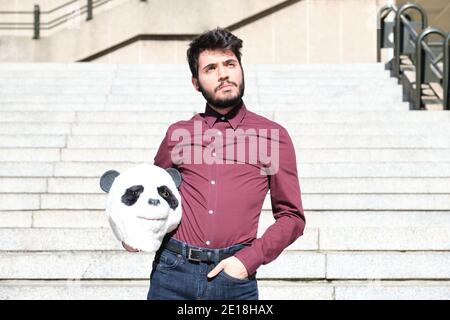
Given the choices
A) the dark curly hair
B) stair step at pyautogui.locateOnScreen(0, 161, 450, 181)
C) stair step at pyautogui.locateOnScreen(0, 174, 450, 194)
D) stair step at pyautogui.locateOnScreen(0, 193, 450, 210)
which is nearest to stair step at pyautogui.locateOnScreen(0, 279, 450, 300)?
stair step at pyautogui.locateOnScreen(0, 193, 450, 210)

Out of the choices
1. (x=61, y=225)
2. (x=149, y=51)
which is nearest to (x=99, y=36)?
(x=149, y=51)

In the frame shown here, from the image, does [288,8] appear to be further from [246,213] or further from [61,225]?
[246,213]

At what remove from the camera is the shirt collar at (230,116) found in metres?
2.25

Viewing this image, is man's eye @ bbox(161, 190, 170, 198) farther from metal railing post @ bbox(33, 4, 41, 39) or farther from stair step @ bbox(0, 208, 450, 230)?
metal railing post @ bbox(33, 4, 41, 39)

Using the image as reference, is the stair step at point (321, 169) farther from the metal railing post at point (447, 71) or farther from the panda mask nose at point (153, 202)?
the panda mask nose at point (153, 202)

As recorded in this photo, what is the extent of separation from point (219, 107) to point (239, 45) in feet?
0.70

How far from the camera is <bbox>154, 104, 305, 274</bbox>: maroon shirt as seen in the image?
213 centimetres

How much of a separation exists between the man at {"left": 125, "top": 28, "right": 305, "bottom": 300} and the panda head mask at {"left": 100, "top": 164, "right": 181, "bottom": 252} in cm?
9

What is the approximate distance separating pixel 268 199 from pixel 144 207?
128 inches

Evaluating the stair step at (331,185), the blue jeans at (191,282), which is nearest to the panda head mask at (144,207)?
the blue jeans at (191,282)

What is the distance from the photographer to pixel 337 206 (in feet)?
17.1

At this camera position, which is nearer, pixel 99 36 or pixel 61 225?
pixel 61 225

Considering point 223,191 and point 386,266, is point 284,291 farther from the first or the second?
point 223,191

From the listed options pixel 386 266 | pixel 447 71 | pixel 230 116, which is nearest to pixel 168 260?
pixel 230 116
